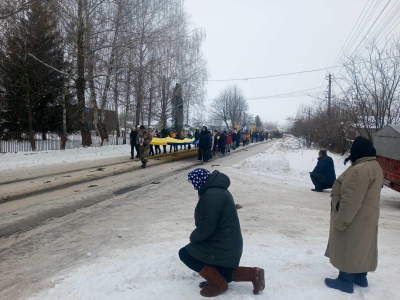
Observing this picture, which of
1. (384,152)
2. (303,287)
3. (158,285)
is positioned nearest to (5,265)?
(158,285)

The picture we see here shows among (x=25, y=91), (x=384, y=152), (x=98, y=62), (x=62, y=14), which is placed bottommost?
(x=384, y=152)

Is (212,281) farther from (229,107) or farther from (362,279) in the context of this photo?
(229,107)

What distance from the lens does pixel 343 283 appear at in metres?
3.73

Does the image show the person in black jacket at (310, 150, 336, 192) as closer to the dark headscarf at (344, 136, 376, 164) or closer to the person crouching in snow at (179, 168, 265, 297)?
the dark headscarf at (344, 136, 376, 164)

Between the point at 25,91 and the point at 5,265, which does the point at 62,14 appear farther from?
the point at 5,265

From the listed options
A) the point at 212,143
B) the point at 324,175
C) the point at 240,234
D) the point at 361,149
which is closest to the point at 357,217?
the point at 361,149

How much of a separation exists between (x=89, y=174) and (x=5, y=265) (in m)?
8.33

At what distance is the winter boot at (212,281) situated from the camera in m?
3.57

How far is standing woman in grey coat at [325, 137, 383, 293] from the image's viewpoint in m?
3.51

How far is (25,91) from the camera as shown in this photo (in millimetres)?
23234

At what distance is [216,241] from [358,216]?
1512 mm

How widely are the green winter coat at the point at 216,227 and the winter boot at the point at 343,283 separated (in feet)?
3.78

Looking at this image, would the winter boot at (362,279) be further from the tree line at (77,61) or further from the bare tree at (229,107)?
the bare tree at (229,107)

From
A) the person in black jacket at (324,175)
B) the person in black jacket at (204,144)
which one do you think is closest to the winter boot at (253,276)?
the person in black jacket at (324,175)
